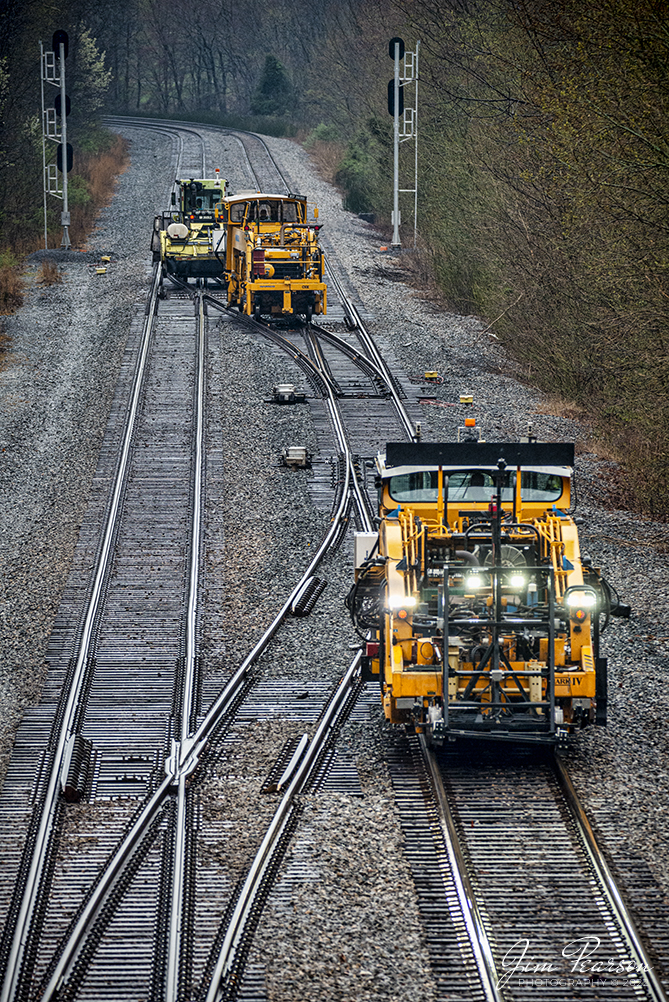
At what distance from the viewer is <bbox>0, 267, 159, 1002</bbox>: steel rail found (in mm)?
8234

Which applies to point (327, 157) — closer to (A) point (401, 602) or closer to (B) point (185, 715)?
(B) point (185, 715)

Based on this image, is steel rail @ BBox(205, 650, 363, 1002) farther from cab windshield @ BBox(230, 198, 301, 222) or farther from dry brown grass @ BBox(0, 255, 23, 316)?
dry brown grass @ BBox(0, 255, 23, 316)

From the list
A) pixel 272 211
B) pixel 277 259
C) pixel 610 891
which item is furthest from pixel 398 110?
pixel 610 891

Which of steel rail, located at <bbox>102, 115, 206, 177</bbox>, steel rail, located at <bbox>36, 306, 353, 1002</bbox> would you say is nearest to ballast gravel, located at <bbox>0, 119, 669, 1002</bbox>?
steel rail, located at <bbox>36, 306, 353, 1002</bbox>

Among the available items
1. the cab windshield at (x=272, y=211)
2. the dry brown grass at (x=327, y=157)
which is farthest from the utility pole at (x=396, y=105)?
the dry brown grass at (x=327, y=157)

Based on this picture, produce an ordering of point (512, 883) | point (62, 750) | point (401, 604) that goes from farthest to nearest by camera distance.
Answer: point (62, 750), point (401, 604), point (512, 883)

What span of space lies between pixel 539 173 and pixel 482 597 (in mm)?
15564

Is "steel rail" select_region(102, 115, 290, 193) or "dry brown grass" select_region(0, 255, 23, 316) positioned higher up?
"steel rail" select_region(102, 115, 290, 193)

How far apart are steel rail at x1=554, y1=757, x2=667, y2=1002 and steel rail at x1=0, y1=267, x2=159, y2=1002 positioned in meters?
3.90

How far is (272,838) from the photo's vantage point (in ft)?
31.3

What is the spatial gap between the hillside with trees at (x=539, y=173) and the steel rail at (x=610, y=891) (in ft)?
29.9

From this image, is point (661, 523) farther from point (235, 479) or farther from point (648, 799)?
point (648, 799)

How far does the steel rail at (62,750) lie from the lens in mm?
8234

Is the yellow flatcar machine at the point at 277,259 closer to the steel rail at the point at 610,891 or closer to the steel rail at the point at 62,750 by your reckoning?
the steel rail at the point at 62,750
